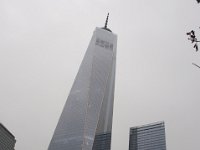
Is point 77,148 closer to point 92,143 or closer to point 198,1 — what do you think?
point 92,143

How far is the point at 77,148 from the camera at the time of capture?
649 feet

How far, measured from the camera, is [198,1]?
13.7m

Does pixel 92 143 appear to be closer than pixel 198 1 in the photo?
No

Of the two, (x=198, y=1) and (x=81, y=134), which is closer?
(x=198, y=1)

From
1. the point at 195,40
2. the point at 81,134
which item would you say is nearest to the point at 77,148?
the point at 81,134

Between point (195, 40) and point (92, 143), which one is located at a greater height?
point (92, 143)

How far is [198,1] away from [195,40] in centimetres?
165

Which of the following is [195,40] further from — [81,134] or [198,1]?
[81,134]

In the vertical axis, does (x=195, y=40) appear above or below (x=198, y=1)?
below

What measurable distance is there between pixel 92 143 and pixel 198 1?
192 meters

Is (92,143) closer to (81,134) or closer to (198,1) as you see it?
(81,134)

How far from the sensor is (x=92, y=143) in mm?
199875

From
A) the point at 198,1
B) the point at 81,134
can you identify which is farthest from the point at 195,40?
the point at 81,134

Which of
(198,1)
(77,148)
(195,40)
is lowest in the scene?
(195,40)
